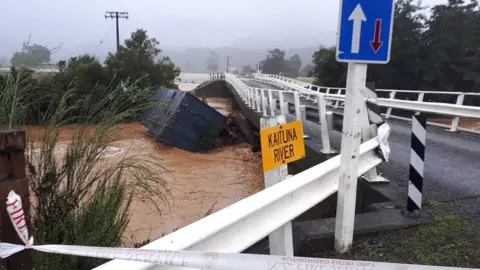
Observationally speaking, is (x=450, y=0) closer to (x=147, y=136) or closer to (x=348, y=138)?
(x=147, y=136)

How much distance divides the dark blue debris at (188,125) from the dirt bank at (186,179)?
1.76 feet

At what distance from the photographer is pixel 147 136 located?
20.0 meters

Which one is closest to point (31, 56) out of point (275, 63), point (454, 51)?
point (454, 51)

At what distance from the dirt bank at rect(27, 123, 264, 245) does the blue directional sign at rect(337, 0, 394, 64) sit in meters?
2.39

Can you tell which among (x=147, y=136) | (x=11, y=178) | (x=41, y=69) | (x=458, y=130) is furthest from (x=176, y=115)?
(x=11, y=178)

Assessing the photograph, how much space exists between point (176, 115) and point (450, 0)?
3790 centimetres

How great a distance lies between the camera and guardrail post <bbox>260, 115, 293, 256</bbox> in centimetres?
300

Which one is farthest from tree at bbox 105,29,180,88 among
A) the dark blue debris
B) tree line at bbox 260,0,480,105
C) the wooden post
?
the wooden post

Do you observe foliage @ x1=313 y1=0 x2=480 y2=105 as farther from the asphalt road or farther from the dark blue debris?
the asphalt road

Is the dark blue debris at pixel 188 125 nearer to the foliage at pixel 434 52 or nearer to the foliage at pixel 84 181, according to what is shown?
the foliage at pixel 84 181

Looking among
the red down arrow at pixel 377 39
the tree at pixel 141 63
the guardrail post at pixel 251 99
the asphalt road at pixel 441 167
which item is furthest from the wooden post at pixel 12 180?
the tree at pixel 141 63

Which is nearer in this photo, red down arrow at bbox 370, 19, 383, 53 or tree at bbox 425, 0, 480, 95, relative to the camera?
red down arrow at bbox 370, 19, 383, 53

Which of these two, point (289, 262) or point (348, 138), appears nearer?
point (289, 262)

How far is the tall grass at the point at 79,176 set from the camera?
3082mm
